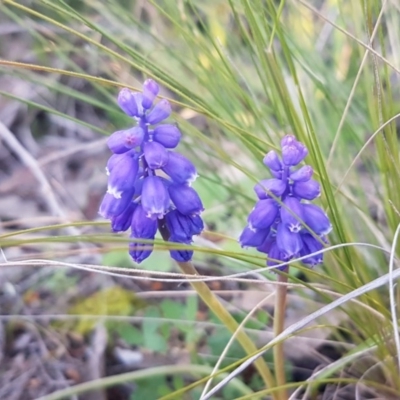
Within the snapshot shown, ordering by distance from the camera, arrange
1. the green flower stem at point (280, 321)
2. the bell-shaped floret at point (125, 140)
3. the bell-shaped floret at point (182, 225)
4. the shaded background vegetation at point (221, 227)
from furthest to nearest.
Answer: the shaded background vegetation at point (221, 227)
the green flower stem at point (280, 321)
the bell-shaped floret at point (182, 225)
the bell-shaped floret at point (125, 140)

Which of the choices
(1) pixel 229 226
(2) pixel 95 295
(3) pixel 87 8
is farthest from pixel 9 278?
(3) pixel 87 8

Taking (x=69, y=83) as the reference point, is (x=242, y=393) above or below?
below

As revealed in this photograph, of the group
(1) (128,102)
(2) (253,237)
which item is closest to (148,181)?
(1) (128,102)

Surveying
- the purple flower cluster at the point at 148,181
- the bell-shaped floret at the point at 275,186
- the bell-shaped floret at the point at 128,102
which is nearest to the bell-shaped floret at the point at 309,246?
the bell-shaped floret at the point at 275,186

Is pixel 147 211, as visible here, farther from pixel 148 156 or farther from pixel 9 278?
pixel 9 278

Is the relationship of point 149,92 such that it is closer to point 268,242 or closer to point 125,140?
point 125,140

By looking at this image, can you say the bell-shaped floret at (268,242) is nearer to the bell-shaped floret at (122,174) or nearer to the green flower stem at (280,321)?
the green flower stem at (280,321)
